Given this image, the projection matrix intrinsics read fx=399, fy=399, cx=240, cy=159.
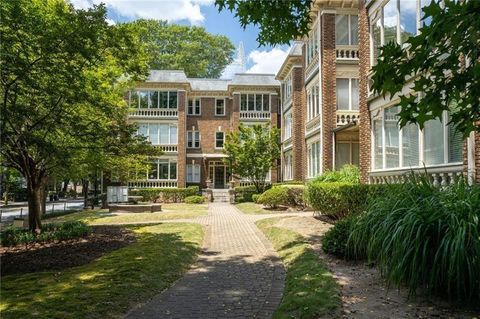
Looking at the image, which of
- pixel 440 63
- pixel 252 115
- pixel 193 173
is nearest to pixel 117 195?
pixel 193 173

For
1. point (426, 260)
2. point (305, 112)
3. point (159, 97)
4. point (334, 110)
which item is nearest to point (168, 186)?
point (159, 97)

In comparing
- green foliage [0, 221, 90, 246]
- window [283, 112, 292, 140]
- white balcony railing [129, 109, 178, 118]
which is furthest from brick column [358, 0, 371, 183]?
white balcony railing [129, 109, 178, 118]

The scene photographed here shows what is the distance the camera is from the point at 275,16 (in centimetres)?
526

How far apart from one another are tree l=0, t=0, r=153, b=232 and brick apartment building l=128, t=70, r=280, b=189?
22.1 meters

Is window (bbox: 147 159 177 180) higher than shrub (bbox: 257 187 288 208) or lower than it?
higher

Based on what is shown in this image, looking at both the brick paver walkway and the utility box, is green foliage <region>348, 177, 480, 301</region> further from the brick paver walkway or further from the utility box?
the utility box

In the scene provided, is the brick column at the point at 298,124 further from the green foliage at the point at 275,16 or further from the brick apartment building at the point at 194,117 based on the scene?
the green foliage at the point at 275,16

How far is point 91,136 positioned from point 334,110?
1277 centimetres

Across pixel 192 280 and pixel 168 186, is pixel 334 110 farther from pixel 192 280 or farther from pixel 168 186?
pixel 168 186

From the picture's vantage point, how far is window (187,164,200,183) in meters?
37.0

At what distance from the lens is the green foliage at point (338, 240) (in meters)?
7.96

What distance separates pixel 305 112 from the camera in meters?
25.3

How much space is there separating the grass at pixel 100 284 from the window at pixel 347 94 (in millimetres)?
13040

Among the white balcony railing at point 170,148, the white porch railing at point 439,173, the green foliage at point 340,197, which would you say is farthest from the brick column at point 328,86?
the white balcony railing at point 170,148
